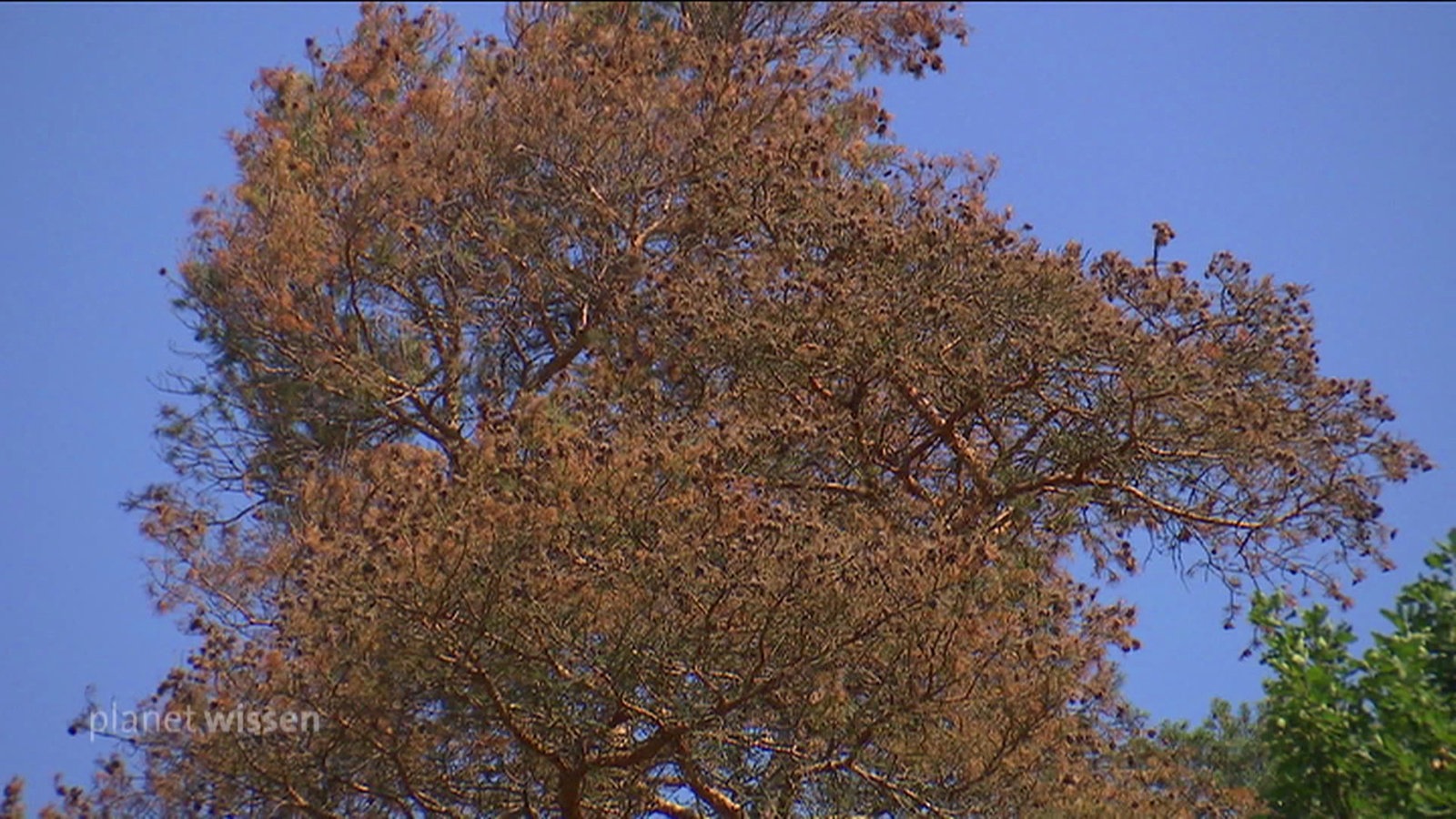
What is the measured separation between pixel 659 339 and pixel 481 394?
40.5 inches

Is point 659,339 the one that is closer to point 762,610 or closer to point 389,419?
point 389,419

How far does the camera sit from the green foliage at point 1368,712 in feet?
14.4

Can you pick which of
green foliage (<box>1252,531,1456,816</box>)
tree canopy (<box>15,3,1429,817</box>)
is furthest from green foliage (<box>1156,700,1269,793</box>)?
green foliage (<box>1252,531,1456,816</box>)

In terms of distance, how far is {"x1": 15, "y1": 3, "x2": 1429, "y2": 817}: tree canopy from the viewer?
20.6 feet

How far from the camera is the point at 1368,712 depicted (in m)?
4.63

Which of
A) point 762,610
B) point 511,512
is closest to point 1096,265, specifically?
point 762,610

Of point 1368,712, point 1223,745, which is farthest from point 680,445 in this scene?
point 1223,745

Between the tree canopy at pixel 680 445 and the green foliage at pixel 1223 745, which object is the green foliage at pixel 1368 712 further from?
the green foliage at pixel 1223 745

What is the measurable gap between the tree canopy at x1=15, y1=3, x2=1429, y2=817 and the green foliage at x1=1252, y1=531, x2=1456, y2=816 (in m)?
1.76

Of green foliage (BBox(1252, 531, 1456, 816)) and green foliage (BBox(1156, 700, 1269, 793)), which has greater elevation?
green foliage (BBox(1156, 700, 1269, 793))

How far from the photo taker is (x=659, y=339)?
A: 796 cm

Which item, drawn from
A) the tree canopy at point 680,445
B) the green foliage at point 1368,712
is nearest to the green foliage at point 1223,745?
the tree canopy at point 680,445

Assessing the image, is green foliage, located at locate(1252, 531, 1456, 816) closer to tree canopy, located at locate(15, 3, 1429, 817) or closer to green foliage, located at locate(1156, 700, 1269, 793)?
tree canopy, located at locate(15, 3, 1429, 817)

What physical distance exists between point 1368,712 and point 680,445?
9.08ft
